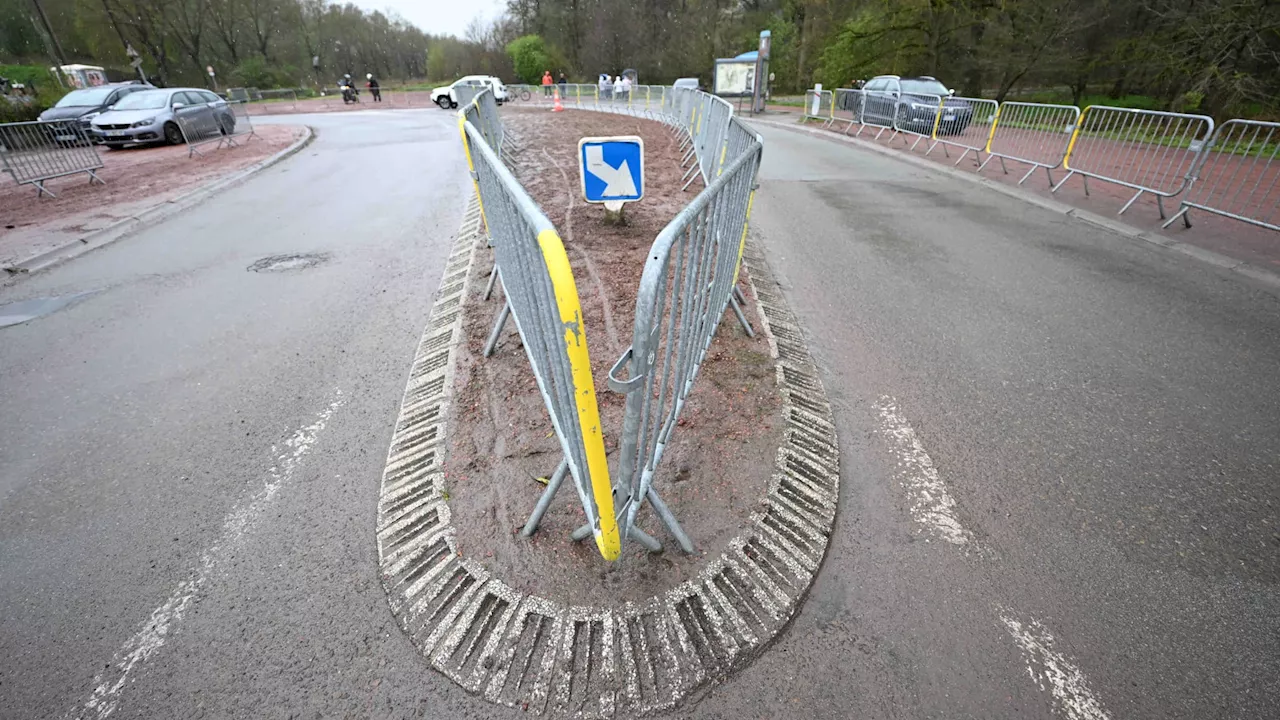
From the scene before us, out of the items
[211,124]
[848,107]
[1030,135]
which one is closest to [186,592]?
[1030,135]

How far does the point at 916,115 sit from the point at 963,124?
1191 mm

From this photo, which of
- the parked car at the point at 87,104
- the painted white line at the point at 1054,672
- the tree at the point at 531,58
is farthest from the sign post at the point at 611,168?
the tree at the point at 531,58

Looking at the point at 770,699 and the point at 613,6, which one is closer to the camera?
the point at 770,699

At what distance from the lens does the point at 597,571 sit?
2.42 metres

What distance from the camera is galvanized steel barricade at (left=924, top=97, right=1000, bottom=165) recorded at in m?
12.6

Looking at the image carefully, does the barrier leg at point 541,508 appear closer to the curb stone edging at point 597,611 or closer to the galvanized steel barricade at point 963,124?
the curb stone edging at point 597,611

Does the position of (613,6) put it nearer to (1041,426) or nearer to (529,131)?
(529,131)

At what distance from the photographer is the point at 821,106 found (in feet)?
63.5

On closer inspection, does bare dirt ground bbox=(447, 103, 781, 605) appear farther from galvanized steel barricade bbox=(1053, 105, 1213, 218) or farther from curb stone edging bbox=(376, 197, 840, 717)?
galvanized steel barricade bbox=(1053, 105, 1213, 218)

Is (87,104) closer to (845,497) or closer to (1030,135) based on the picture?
(845,497)

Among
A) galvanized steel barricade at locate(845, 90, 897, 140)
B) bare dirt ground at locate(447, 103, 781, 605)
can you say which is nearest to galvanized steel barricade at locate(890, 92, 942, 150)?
→ galvanized steel barricade at locate(845, 90, 897, 140)

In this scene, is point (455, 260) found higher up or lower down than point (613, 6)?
lower down

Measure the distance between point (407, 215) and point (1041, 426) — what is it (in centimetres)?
779

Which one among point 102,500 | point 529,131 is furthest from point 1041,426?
point 529,131
